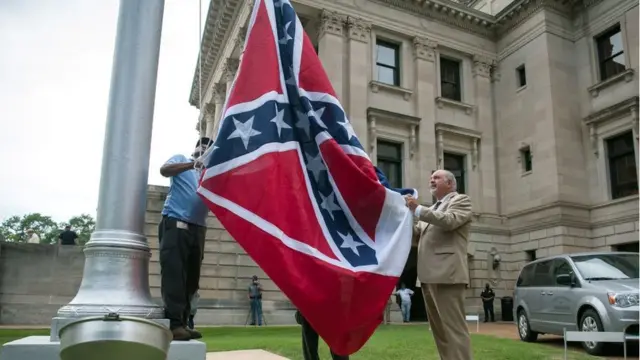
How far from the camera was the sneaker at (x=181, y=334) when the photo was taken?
13.8ft

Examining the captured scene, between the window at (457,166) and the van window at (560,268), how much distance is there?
573 inches

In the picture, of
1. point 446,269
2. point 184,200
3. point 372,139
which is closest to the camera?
point 184,200

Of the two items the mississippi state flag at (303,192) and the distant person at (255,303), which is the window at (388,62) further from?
the mississippi state flag at (303,192)

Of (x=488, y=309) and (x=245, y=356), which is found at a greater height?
(x=488, y=309)

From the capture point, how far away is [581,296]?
10.6 m

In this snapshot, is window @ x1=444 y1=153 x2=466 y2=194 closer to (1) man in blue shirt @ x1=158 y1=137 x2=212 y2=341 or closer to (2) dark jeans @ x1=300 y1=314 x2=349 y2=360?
(2) dark jeans @ x1=300 y1=314 x2=349 y2=360

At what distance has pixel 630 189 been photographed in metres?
22.4

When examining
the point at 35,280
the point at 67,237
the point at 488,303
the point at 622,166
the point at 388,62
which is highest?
the point at 388,62

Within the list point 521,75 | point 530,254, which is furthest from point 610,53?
point 530,254

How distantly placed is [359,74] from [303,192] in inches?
791

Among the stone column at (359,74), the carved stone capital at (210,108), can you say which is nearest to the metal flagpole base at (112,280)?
the stone column at (359,74)

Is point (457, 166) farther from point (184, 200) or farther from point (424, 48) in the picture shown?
point (184, 200)

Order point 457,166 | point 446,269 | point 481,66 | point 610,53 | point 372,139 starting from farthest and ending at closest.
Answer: point 481,66
point 457,166
point 610,53
point 372,139
point 446,269

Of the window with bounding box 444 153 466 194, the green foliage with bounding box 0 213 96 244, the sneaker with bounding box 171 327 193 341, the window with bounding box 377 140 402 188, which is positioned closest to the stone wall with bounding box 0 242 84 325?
the window with bounding box 377 140 402 188
